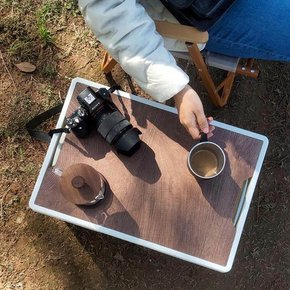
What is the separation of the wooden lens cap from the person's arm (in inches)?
12.0

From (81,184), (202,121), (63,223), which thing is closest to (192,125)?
(202,121)

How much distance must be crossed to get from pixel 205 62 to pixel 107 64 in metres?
0.54

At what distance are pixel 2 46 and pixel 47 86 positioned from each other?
0.97ft

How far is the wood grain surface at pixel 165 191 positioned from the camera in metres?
1.50

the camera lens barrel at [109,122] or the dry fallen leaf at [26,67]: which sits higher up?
the camera lens barrel at [109,122]

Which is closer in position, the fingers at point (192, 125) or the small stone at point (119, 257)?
the fingers at point (192, 125)

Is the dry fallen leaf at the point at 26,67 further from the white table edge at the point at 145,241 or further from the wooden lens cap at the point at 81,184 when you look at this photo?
the wooden lens cap at the point at 81,184

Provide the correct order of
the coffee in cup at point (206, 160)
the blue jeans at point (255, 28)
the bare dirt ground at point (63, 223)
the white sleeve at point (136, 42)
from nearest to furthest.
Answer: the white sleeve at point (136, 42) → the coffee in cup at point (206, 160) → the blue jeans at point (255, 28) → the bare dirt ground at point (63, 223)

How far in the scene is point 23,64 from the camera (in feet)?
7.36

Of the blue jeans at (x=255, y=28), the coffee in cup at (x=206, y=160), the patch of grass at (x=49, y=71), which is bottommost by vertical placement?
the patch of grass at (x=49, y=71)

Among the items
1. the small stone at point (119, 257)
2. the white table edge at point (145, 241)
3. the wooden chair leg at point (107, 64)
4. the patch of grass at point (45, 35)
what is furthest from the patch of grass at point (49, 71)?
the small stone at point (119, 257)

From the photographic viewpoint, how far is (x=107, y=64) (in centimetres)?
212

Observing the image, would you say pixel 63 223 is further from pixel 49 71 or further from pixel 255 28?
pixel 255 28

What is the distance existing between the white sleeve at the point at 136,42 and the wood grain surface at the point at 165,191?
0.22 metres
